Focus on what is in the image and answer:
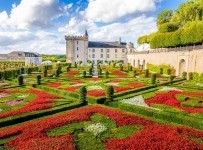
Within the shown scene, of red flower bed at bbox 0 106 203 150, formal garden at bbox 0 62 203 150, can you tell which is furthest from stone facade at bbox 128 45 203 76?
red flower bed at bbox 0 106 203 150

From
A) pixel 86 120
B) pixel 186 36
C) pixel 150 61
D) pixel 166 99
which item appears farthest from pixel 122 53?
pixel 86 120

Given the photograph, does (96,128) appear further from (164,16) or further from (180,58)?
(164,16)

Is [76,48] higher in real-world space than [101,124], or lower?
higher

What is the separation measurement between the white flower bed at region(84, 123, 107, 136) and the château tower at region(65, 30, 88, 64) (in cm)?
8586

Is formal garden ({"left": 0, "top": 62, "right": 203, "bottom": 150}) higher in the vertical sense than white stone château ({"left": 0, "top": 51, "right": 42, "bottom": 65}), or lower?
lower

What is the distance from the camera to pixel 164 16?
2835 inches

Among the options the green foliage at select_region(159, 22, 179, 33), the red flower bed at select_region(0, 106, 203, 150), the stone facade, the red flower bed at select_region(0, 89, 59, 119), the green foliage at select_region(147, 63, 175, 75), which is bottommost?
the red flower bed at select_region(0, 106, 203, 150)

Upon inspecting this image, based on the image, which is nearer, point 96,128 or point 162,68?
point 96,128

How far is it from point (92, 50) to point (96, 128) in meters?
92.1

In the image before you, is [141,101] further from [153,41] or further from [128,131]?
[153,41]

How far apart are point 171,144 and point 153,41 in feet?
158

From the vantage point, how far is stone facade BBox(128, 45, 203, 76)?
40.4 m

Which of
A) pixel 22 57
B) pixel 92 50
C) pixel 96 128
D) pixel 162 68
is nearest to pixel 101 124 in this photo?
pixel 96 128

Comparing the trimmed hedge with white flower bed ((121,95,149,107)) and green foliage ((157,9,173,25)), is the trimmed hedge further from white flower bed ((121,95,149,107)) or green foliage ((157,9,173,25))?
white flower bed ((121,95,149,107))
